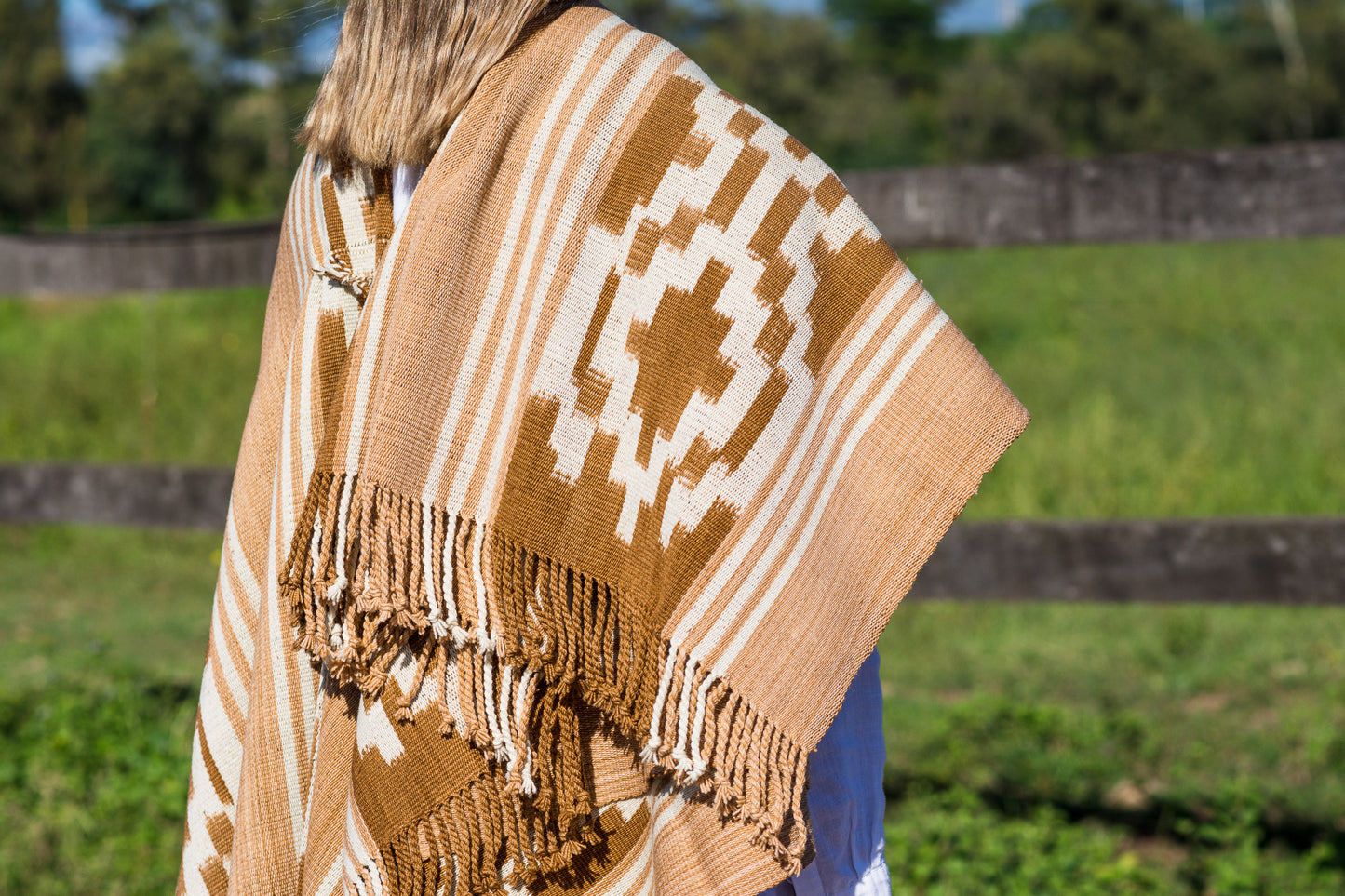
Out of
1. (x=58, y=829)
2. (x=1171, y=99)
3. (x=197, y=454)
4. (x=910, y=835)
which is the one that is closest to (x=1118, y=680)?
(x=910, y=835)

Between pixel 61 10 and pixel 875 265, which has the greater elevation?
pixel 61 10

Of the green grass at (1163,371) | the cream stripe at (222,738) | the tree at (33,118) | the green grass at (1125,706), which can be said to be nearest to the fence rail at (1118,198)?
the green grass at (1125,706)

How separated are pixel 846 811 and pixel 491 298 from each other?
687mm

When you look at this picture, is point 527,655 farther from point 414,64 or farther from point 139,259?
point 139,259

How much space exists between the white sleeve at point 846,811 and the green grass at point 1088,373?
15.7 feet

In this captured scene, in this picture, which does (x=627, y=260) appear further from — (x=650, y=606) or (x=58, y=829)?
(x=58, y=829)

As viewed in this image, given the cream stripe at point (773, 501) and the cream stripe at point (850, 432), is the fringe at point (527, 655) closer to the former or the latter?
the cream stripe at point (773, 501)

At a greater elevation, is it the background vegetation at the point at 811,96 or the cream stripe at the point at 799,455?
the background vegetation at the point at 811,96

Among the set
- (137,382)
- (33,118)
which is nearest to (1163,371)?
(137,382)

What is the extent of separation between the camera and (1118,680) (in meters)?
4.10

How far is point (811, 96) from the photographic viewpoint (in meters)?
22.1

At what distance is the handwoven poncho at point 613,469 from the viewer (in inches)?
48.3

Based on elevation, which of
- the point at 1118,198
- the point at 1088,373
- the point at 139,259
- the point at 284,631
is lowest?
the point at 284,631

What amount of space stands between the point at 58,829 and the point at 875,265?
2595mm
